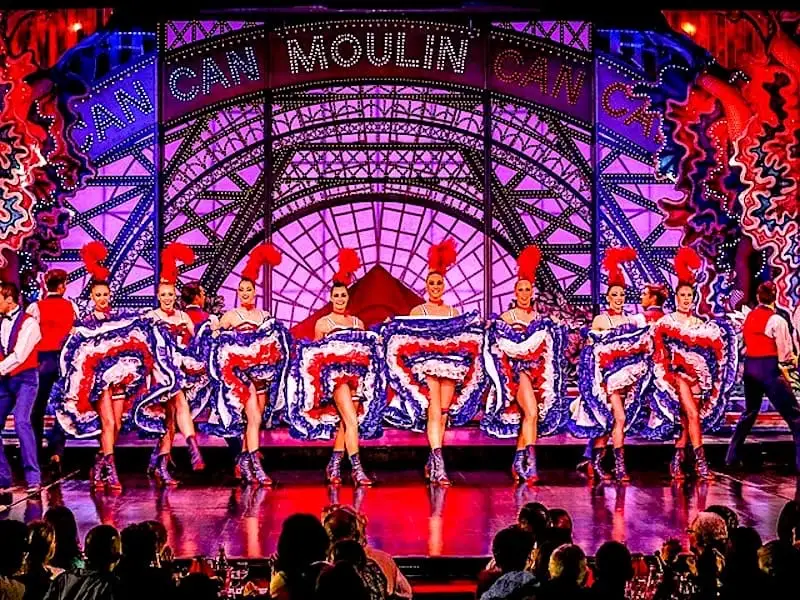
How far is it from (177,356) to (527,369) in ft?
8.23

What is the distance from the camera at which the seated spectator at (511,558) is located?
482cm

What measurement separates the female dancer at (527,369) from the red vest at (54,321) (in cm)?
314

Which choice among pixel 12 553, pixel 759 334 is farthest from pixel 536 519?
pixel 759 334

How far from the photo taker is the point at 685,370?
1038 cm

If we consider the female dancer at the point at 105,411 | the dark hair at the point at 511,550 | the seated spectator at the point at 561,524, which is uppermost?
the female dancer at the point at 105,411

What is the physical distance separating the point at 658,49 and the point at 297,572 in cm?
1132

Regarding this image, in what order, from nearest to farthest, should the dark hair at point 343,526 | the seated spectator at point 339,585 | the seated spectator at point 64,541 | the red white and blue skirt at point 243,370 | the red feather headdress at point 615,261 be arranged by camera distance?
the seated spectator at point 339,585
the dark hair at point 343,526
the seated spectator at point 64,541
the red white and blue skirt at point 243,370
the red feather headdress at point 615,261

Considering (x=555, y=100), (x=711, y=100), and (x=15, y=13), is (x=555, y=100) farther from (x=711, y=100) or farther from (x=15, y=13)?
(x=15, y=13)

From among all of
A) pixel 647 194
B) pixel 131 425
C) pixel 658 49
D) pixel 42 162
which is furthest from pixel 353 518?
pixel 647 194

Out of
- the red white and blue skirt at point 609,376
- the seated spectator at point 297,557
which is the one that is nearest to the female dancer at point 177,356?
the red white and blue skirt at point 609,376

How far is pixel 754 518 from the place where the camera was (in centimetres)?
853

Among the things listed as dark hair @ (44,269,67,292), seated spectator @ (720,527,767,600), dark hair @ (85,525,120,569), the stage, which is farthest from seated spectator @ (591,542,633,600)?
dark hair @ (44,269,67,292)

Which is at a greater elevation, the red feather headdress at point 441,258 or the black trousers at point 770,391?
the red feather headdress at point 441,258

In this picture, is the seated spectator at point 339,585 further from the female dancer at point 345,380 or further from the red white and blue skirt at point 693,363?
the red white and blue skirt at point 693,363
